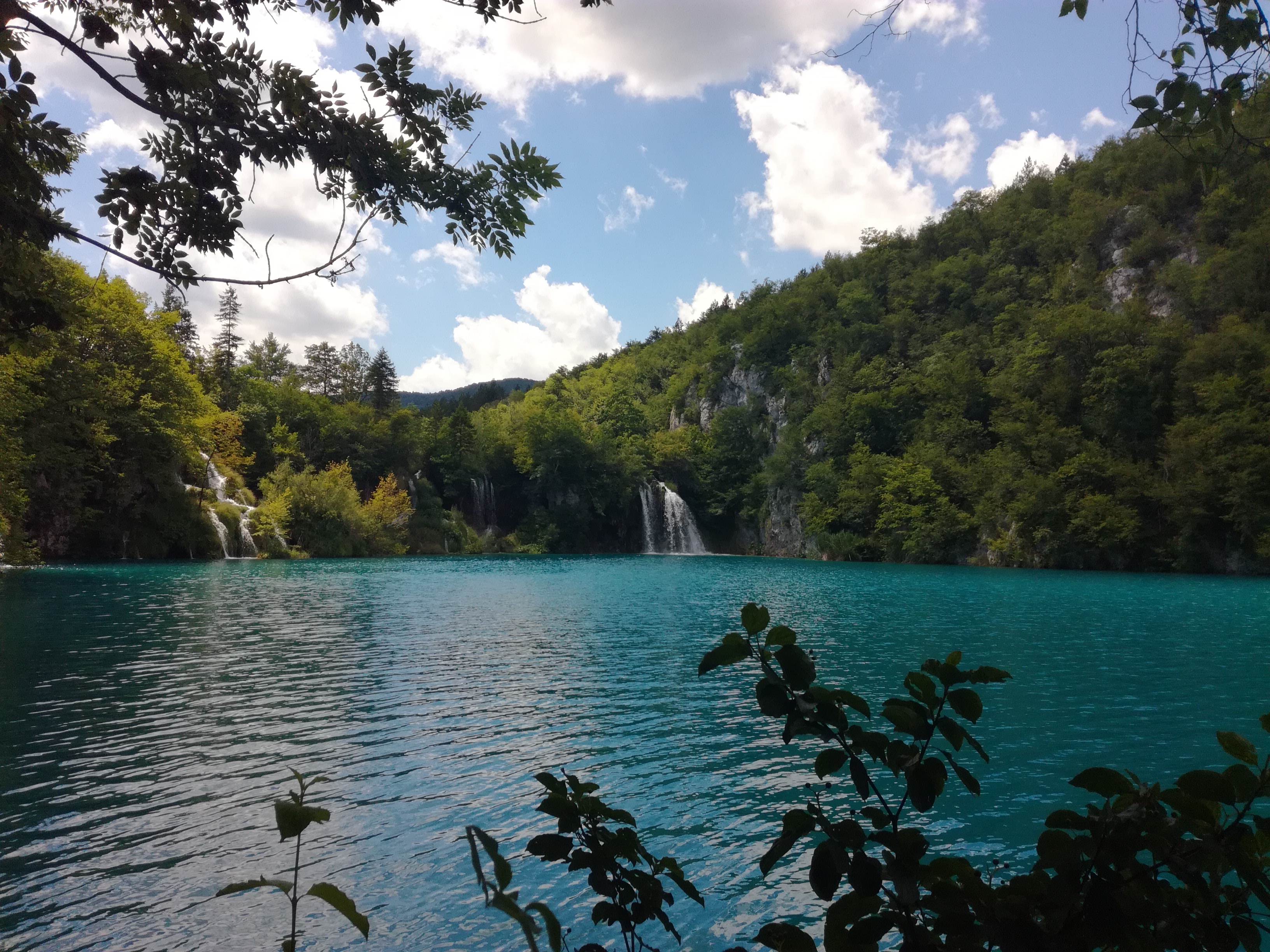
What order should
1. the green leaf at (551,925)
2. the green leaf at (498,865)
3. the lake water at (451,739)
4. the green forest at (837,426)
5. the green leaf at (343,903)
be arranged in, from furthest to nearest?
the green forest at (837,426) < the lake water at (451,739) < the green leaf at (343,903) < the green leaf at (551,925) < the green leaf at (498,865)

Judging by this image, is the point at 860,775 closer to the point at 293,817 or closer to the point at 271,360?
the point at 293,817

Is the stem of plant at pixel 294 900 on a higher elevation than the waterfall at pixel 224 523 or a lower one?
lower

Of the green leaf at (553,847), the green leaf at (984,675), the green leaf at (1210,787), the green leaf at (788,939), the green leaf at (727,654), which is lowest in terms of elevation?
the green leaf at (788,939)

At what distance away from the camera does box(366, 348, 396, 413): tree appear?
6091cm

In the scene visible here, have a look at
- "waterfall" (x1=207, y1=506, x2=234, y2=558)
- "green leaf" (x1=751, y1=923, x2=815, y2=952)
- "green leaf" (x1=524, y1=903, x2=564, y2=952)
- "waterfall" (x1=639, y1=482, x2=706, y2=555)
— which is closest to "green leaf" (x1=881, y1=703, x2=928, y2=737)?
"green leaf" (x1=751, y1=923, x2=815, y2=952)

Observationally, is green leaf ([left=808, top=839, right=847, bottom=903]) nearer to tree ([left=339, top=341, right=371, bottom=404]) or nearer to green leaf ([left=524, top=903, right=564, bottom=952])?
green leaf ([left=524, top=903, right=564, bottom=952])

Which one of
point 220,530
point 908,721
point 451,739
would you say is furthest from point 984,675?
point 220,530

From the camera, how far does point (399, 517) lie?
50844 millimetres

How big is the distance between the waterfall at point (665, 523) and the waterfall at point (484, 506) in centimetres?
1288

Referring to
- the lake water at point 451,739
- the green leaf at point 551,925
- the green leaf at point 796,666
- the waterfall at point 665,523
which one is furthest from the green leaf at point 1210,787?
the waterfall at point 665,523

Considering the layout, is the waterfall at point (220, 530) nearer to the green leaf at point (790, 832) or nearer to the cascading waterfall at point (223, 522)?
the cascading waterfall at point (223, 522)

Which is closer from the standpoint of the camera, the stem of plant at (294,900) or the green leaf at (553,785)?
the stem of plant at (294,900)

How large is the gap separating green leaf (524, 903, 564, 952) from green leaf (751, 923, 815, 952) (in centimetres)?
43

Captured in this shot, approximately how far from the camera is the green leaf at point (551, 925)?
1.18 meters
